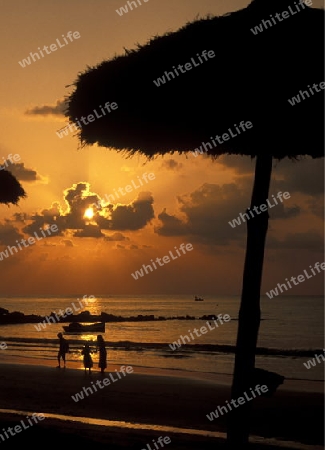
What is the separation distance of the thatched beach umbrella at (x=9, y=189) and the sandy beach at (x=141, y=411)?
4449mm

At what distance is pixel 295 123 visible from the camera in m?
4.95

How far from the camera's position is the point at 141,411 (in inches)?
620

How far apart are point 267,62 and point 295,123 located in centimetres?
54

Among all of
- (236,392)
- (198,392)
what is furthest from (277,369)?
(236,392)

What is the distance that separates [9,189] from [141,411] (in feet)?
22.2

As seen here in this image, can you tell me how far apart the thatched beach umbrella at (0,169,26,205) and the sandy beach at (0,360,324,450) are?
4.45m

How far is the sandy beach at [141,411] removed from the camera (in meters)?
8.95

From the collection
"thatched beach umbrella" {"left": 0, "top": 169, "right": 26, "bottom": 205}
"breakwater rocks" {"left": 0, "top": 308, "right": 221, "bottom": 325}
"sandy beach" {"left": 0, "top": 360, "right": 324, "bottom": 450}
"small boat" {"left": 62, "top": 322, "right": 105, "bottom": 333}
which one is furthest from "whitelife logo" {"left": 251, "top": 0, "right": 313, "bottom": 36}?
"breakwater rocks" {"left": 0, "top": 308, "right": 221, "bottom": 325}

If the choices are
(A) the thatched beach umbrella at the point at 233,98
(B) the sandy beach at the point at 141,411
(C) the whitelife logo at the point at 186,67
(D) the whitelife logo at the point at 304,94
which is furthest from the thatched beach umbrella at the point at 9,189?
(D) the whitelife logo at the point at 304,94

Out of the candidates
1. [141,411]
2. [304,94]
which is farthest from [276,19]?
[141,411]

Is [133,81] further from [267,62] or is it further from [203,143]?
[267,62]

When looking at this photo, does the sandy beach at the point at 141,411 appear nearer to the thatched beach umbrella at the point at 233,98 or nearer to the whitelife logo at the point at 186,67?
the thatched beach umbrella at the point at 233,98

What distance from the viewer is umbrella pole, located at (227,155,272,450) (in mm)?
5500

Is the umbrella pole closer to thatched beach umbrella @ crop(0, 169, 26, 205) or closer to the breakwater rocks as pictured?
thatched beach umbrella @ crop(0, 169, 26, 205)
